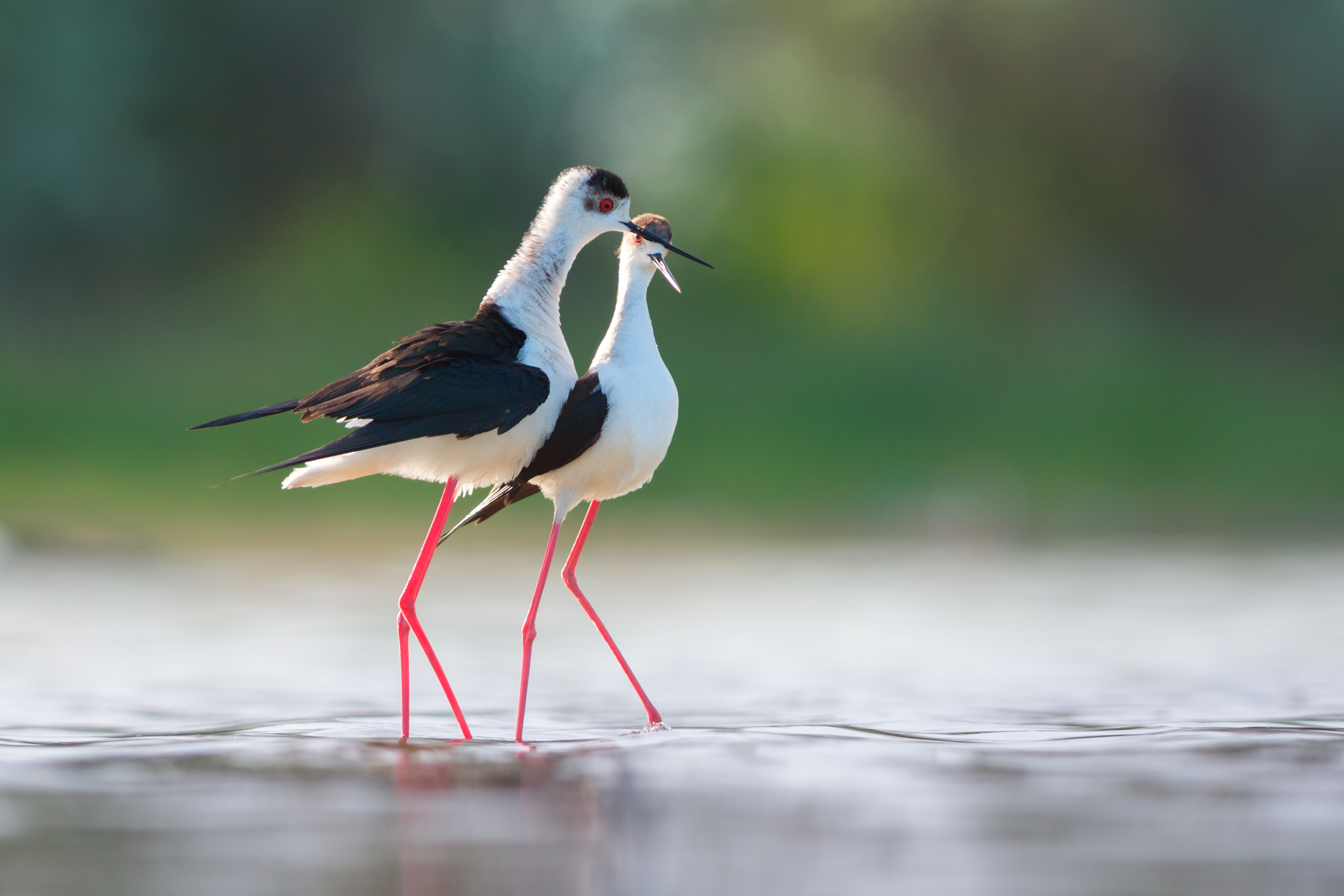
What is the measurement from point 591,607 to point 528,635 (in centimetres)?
33

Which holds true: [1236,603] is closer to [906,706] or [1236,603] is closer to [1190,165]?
[906,706]

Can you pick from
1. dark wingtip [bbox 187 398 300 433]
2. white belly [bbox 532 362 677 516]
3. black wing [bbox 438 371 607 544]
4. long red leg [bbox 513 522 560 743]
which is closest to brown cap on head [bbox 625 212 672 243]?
white belly [bbox 532 362 677 516]

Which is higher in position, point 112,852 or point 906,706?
point 906,706

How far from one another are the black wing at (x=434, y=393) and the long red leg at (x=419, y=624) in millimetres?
374

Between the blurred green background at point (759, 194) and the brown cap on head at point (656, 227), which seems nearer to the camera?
the brown cap on head at point (656, 227)

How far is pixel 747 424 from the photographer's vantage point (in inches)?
745

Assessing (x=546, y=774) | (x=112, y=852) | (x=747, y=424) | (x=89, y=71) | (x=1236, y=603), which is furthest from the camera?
(x=89, y=71)

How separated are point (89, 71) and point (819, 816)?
70.8 feet

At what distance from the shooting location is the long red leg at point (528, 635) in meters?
6.00

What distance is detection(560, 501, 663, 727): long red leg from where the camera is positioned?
634cm

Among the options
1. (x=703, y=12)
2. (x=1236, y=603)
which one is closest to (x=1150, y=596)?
(x=1236, y=603)

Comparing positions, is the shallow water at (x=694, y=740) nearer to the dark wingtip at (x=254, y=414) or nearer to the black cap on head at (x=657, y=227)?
the dark wingtip at (x=254, y=414)

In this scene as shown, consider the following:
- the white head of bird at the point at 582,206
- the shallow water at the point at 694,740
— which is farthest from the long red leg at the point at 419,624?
the white head of bird at the point at 582,206

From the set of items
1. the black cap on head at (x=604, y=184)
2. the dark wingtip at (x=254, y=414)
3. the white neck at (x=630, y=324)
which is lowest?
the dark wingtip at (x=254, y=414)
